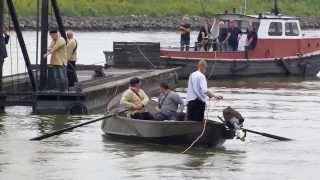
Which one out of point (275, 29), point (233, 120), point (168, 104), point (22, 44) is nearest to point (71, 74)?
point (22, 44)

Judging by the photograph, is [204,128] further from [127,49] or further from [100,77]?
[127,49]

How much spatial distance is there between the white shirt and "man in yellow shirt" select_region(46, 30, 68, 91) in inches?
251

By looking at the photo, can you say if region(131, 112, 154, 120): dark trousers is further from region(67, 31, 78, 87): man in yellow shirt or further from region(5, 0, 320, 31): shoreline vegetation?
region(5, 0, 320, 31): shoreline vegetation

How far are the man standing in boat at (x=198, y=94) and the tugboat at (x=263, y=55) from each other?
1912 cm

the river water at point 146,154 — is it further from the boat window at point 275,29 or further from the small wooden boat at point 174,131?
the boat window at point 275,29

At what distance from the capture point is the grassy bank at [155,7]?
340ft

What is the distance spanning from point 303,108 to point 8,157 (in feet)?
43.0

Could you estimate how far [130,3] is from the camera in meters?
113

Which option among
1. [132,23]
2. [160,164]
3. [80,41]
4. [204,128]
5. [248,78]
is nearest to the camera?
[160,164]

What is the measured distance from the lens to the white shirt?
21.4 metres

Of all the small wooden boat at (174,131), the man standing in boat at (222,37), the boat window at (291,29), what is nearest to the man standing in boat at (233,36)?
the man standing in boat at (222,37)

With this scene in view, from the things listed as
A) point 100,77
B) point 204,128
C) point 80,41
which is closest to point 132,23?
point 80,41

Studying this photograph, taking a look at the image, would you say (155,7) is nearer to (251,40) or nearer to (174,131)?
(251,40)

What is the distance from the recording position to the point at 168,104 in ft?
72.5
